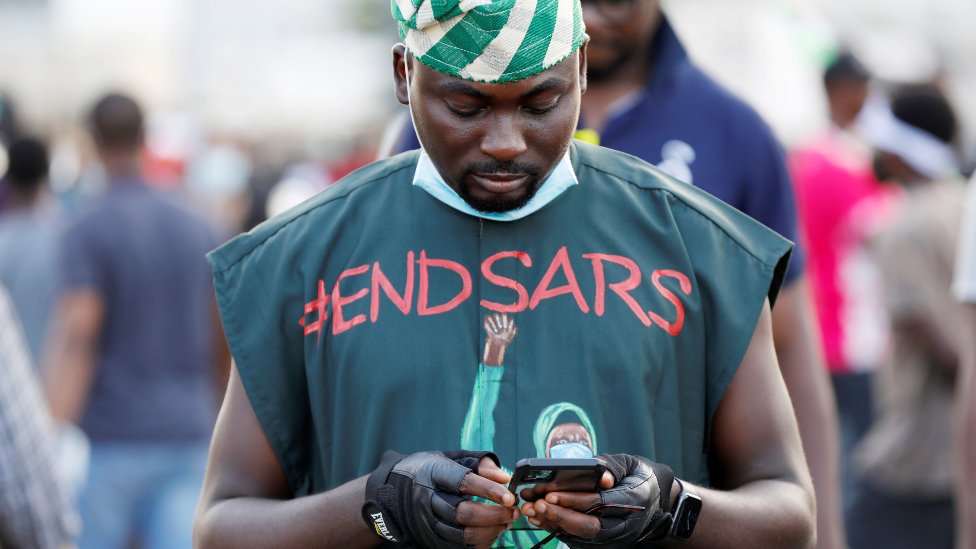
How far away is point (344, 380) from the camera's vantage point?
6.10 ft

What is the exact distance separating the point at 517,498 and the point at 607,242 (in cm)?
49

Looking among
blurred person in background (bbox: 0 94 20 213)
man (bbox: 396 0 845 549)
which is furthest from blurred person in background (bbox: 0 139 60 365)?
man (bbox: 396 0 845 549)

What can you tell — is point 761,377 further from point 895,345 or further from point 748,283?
point 895,345

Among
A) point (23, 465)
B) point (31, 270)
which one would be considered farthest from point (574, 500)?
point (31, 270)

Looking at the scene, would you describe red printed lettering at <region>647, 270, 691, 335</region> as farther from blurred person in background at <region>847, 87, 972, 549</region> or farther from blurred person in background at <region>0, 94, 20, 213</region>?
blurred person in background at <region>0, 94, 20, 213</region>

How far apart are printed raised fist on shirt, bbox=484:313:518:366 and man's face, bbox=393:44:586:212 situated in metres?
0.19

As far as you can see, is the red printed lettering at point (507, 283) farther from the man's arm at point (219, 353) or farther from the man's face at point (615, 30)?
the man's arm at point (219, 353)

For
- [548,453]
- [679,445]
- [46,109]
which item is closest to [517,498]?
[548,453]

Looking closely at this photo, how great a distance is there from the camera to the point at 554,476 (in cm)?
158

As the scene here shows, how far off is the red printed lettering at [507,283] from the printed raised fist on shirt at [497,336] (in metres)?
0.01

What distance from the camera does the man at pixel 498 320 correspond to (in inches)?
69.8

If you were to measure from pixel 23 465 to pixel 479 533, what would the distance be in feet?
5.05

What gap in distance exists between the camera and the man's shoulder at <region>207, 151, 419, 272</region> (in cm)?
194

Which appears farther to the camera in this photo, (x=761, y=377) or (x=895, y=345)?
(x=895, y=345)
